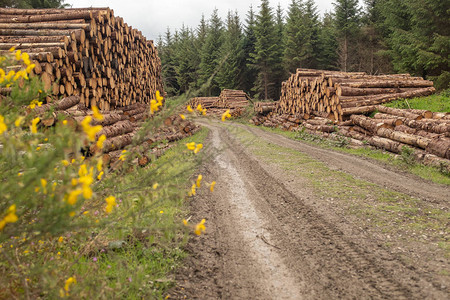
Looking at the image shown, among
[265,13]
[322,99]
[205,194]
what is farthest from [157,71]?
[265,13]

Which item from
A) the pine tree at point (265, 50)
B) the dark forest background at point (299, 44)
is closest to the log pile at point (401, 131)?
the dark forest background at point (299, 44)

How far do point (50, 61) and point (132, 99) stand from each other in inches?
228

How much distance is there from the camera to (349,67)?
3441cm

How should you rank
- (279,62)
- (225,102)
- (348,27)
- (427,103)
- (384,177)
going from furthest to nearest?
1. (279,62)
2. (348,27)
3. (225,102)
4. (427,103)
5. (384,177)

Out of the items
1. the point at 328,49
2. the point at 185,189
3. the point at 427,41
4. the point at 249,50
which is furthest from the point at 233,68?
the point at 185,189

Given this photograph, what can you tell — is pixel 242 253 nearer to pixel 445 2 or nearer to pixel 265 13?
pixel 445 2

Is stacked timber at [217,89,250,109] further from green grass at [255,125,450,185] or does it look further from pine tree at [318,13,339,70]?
green grass at [255,125,450,185]

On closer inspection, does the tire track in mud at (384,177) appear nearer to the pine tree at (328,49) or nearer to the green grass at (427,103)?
the green grass at (427,103)

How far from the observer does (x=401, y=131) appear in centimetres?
975

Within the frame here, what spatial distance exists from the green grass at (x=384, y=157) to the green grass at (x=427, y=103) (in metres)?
4.35

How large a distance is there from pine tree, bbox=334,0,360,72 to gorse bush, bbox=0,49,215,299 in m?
36.9

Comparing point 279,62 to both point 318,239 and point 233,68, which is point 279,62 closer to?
point 233,68

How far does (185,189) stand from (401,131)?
10.1 metres

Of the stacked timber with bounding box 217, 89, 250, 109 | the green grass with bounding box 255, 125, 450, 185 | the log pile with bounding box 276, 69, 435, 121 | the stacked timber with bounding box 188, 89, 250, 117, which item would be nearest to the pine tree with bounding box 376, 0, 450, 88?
the log pile with bounding box 276, 69, 435, 121
